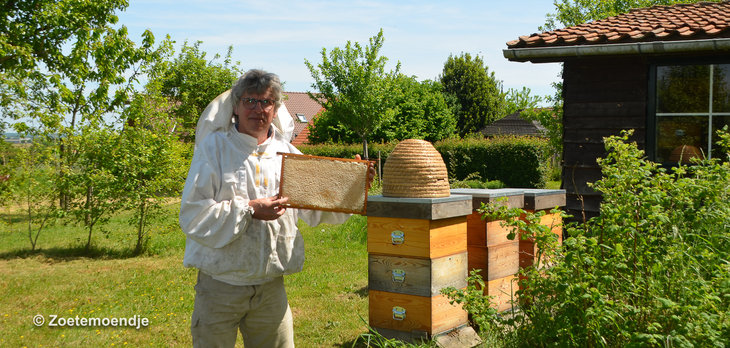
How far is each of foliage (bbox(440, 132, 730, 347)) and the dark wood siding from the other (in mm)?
3837

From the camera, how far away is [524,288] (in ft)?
11.4

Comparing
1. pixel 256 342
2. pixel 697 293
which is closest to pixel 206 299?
pixel 256 342

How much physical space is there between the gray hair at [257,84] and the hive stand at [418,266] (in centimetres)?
146

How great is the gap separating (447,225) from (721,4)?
6027mm

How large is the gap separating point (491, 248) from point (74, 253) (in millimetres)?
7432

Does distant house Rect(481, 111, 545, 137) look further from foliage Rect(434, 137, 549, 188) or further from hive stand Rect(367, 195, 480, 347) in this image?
hive stand Rect(367, 195, 480, 347)

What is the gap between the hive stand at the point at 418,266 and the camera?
3938 millimetres

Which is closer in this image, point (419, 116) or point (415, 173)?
point (415, 173)

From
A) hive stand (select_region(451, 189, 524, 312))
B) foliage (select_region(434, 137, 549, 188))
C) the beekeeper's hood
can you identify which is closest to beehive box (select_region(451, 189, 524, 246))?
hive stand (select_region(451, 189, 524, 312))

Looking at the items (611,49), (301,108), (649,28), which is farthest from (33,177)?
(301,108)

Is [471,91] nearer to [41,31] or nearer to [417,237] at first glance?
[41,31]

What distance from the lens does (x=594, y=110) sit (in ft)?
23.5

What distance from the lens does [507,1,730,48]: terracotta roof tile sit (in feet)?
20.6

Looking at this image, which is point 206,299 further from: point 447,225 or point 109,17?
point 109,17
